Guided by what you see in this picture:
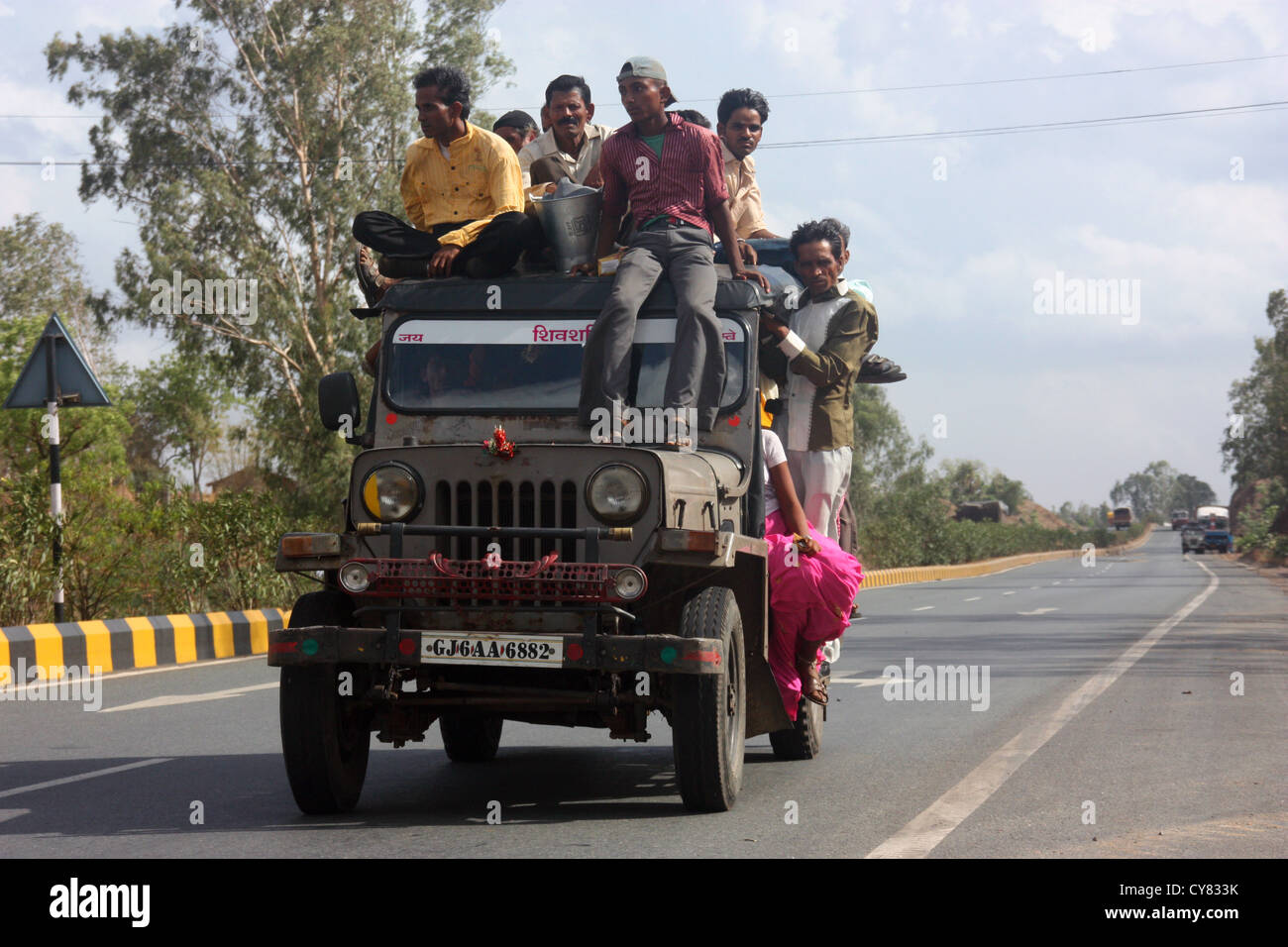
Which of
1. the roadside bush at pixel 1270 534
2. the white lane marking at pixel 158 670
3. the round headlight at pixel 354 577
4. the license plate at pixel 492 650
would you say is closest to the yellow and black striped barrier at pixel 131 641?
the white lane marking at pixel 158 670

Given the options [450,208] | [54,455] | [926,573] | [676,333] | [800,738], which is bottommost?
[926,573]

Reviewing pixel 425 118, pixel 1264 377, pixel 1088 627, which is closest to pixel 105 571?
pixel 425 118

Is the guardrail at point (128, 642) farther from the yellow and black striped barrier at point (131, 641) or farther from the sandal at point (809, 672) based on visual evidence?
the sandal at point (809, 672)

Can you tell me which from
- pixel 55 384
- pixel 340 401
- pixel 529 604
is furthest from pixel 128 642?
pixel 529 604

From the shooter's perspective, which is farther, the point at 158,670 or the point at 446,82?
the point at 158,670

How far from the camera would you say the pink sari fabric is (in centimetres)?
763

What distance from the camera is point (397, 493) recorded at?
659cm

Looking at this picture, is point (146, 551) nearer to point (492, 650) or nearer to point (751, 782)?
point (751, 782)

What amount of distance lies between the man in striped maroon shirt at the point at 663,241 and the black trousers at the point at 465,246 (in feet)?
1.16

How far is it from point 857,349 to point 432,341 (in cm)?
253

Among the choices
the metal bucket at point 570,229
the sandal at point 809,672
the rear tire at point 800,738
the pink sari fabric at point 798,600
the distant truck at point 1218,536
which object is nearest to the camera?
the pink sari fabric at point 798,600

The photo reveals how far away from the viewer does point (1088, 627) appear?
20.8m

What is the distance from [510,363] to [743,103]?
297 centimetres

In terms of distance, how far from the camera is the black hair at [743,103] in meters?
9.69
